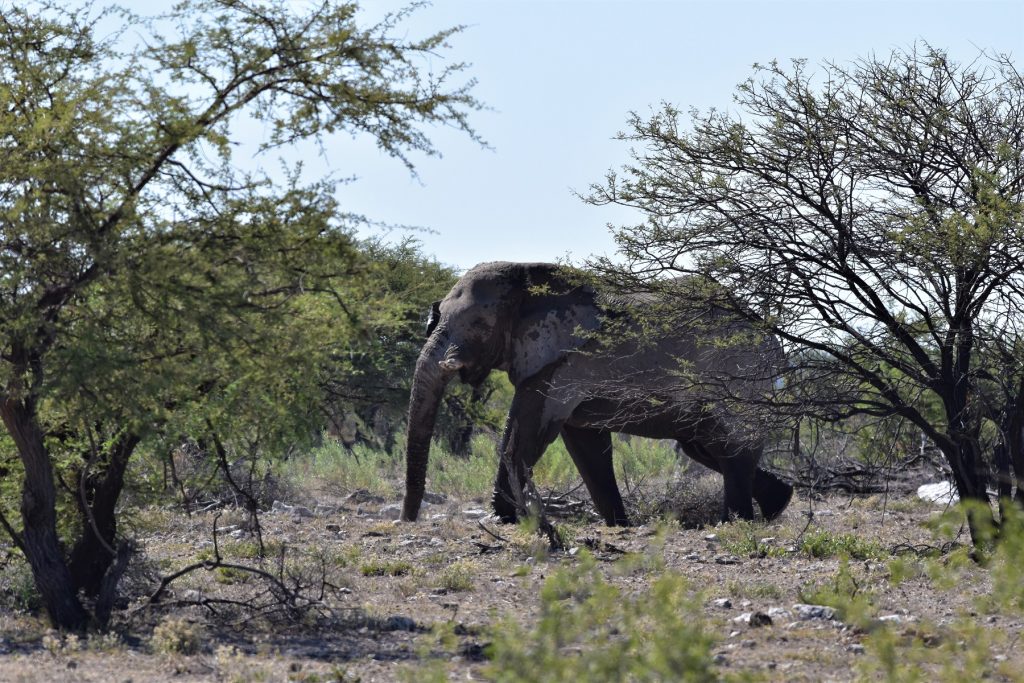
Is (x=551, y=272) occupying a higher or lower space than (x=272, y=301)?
higher

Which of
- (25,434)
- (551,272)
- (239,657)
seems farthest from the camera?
(551,272)

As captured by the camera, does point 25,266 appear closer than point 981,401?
Yes

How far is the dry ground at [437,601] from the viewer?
25.8 feet

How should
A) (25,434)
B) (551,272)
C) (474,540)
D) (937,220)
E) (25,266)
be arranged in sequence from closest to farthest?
(25,266) → (25,434) → (937,220) → (474,540) → (551,272)

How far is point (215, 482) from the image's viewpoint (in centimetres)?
1041

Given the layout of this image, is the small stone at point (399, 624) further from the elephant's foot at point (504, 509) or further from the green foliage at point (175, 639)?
the elephant's foot at point (504, 509)

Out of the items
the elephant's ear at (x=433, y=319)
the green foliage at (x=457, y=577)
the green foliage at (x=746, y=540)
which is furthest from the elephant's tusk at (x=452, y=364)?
the green foliage at (x=457, y=577)

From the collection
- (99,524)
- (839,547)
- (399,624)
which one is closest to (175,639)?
(399,624)

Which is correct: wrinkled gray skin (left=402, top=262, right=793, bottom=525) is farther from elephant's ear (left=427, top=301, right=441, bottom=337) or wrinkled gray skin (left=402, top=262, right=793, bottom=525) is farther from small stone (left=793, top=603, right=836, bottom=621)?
small stone (left=793, top=603, right=836, bottom=621)

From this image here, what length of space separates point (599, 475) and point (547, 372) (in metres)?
1.39

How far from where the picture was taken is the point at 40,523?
29.9 feet

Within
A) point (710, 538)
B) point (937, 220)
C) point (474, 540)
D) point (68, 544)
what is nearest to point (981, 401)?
point (937, 220)

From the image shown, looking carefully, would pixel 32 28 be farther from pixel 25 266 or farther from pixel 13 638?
pixel 13 638

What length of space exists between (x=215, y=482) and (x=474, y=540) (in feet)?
11.5
